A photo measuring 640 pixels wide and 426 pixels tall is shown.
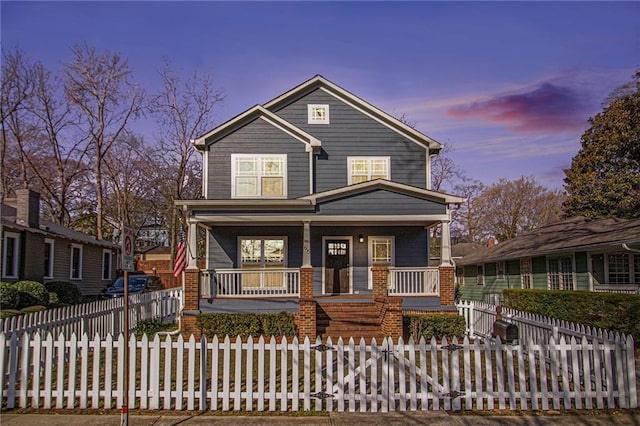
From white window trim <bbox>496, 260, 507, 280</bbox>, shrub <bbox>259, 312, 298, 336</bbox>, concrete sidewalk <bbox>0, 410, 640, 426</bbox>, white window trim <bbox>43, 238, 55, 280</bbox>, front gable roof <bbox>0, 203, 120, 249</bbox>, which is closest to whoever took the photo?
concrete sidewalk <bbox>0, 410, 640, 426</bbox>

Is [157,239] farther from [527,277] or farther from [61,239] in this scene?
[527,277]

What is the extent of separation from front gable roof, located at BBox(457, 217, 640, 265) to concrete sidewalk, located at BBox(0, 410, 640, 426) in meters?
9.16

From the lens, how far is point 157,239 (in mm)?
57062

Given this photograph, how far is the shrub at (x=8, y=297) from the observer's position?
1723cm

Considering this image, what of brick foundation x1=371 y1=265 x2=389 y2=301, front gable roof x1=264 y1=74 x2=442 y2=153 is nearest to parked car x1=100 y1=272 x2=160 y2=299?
front gable roof x1=264 y1=74 x2=442 y2=153

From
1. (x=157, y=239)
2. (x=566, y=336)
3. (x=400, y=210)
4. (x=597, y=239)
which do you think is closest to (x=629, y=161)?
(x=597, y=239)

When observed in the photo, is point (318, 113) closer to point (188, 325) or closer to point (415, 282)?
point (415, 282)

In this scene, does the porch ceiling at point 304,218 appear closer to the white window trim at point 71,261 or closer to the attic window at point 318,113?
the attic window at point 318,113

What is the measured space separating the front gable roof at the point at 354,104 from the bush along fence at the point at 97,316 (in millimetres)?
8027

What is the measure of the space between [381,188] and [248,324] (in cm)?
588

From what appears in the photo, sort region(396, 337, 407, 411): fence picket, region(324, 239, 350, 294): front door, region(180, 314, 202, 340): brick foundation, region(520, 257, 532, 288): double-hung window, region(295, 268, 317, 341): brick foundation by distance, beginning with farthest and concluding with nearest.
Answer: region(520, 257, 532, 288): double-hung window
region(324, 239, 350, 294): front door
region(180, 314, 202, 340): brick foundation
region(295, 268, 317, 341): brick foundation
region(396, 337, 407, 411): fence picket

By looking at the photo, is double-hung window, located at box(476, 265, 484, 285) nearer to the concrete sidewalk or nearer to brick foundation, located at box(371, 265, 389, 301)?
brick foundation, located at box(371, 265, 389, 301)

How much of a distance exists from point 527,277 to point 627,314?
11.0 metres

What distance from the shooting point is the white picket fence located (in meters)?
8.22
